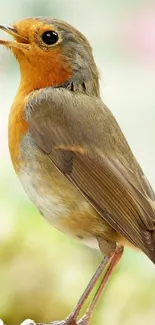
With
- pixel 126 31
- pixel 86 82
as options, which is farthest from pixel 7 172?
pixel 86 82

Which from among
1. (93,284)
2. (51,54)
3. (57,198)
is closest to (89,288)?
(93,284)

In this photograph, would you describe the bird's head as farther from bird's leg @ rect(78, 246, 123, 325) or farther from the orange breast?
bird's leg @ rect(78, 246, 123, 325)

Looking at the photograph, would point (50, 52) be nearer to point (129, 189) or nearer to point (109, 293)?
point (129, 189)

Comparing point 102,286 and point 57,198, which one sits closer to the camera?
point 57,198

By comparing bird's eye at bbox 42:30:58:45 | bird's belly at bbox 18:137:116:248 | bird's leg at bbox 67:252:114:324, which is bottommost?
bird's leg at bbox 67:252:114:324

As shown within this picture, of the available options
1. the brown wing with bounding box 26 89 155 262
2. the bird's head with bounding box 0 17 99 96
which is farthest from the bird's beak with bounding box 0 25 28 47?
the brown wing with bounding box 26 89 155 262

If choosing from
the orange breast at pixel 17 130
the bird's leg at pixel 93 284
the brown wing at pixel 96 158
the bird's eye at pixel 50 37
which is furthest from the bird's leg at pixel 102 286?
the bird's eye at pixel 50 37

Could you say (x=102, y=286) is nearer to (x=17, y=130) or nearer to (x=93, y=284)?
(x=93, y=284)
